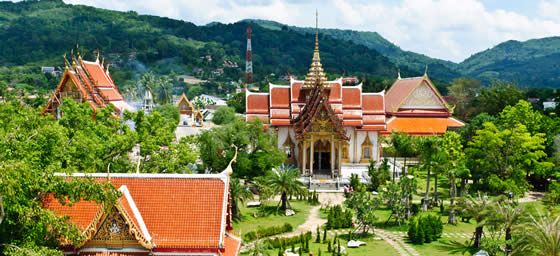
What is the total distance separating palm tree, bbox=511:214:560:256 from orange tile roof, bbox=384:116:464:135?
1161 inches

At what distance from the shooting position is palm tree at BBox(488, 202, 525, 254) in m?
21.0

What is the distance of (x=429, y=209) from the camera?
99.1ft

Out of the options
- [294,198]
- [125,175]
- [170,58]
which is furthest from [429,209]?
[170,58]

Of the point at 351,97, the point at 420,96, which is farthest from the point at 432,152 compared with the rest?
the point at 420,96

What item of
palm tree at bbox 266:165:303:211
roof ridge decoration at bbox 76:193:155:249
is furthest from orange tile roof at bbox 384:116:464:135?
roof ridge decoration at bbox 76:193:155:249

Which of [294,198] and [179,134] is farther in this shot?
[179,134]

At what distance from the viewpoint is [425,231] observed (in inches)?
950

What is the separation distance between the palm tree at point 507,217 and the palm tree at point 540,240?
2.10m

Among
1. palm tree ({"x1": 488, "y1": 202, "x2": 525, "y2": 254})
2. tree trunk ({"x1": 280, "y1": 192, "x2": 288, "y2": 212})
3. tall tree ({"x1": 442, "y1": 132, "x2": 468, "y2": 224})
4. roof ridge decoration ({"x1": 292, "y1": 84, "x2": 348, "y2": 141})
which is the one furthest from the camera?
roof ridge decoration ({"x1": 292, "y1": 84, "x2": 348, "y2": 141})

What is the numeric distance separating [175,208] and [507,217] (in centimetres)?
1524

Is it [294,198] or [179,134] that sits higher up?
[179,134]

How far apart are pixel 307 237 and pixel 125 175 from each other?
11.7m

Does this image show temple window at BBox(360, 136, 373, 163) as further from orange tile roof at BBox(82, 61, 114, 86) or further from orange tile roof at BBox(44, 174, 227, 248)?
orange tile roof at BBox(44, 174, 227, 248)

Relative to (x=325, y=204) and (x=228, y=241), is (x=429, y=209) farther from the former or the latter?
(x=228, y=241)
